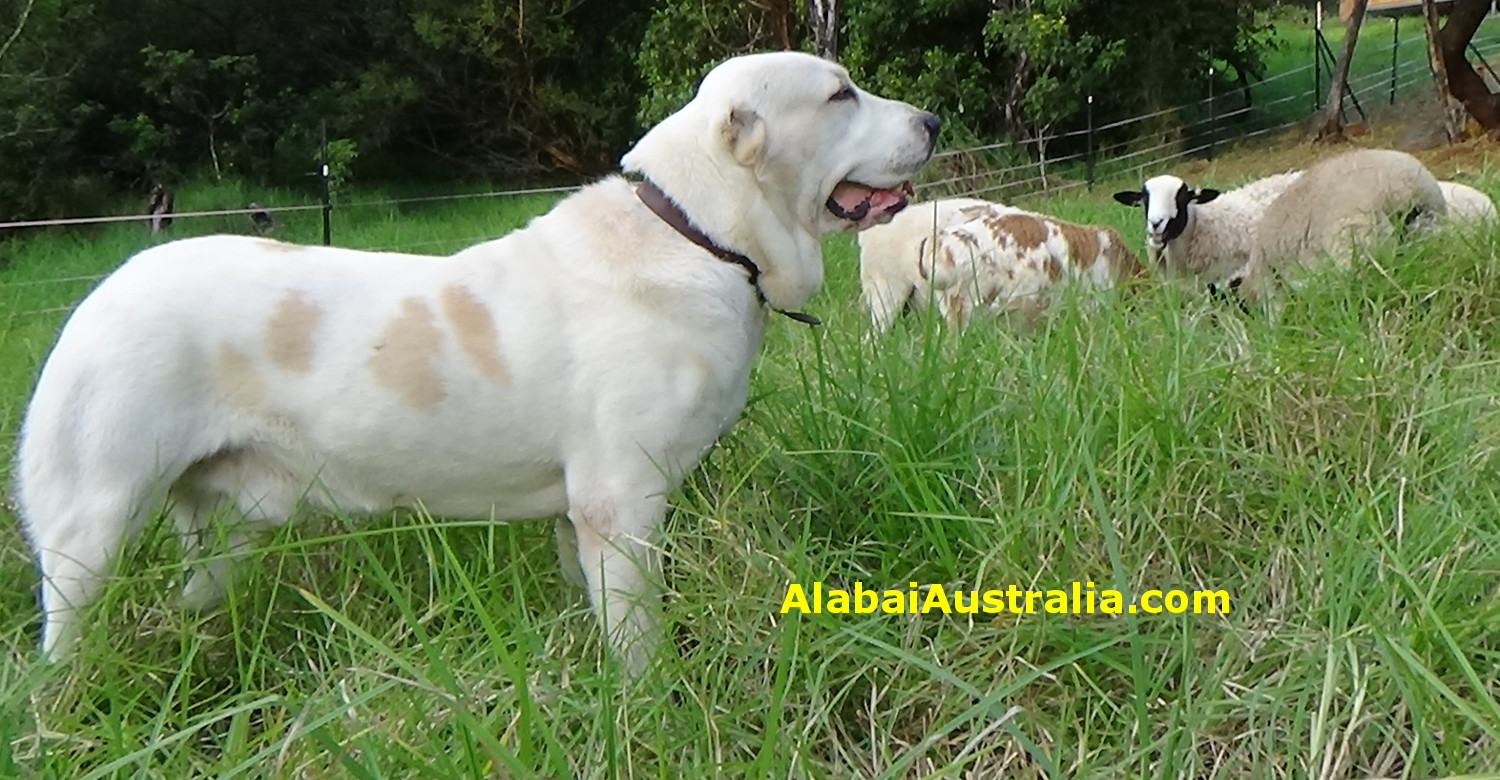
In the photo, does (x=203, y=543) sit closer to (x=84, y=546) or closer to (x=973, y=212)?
(x=84, y=546)

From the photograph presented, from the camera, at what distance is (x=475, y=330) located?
265 centimetres

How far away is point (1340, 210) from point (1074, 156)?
10.6 meters

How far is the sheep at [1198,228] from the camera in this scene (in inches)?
280

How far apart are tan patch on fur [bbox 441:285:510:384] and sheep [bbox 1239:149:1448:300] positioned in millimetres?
3191

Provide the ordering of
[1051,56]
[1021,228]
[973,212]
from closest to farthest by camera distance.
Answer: [1021,228], [973,212], [1051,56]

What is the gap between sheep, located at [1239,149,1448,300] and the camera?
480 cm

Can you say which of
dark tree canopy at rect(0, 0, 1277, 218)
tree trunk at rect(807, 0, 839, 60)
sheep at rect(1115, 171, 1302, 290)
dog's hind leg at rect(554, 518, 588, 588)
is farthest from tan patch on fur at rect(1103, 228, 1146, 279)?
dark tree canopy at rect(0, 0, 1277, 218)

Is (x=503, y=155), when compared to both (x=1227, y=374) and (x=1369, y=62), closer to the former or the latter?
(x=1369, y=62)

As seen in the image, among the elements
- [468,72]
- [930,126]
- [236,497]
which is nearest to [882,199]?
[930,126]

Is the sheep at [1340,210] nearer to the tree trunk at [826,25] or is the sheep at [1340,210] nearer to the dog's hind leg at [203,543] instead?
the dog's hind leg at [203,543]

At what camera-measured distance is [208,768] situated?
73.9 inches

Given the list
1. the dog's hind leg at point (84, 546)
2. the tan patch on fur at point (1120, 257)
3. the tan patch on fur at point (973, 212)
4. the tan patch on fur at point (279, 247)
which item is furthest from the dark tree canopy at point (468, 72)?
the dog's hind leg at point (84, 546)

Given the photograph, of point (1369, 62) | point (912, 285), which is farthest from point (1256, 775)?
point (1369, 62)

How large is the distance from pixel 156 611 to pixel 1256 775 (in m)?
2.05
